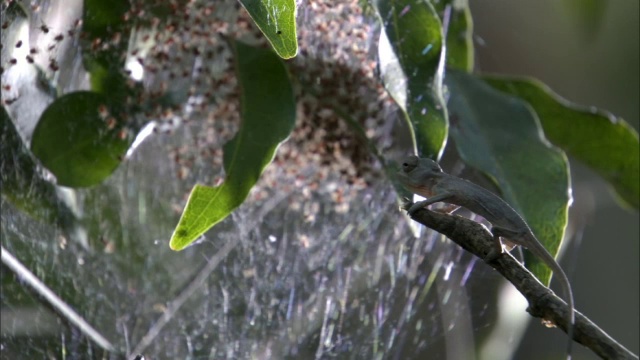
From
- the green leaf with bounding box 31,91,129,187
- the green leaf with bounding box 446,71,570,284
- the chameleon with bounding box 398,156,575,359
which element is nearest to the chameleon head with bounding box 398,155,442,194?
the chameleon with bounding box 398,156,575,359

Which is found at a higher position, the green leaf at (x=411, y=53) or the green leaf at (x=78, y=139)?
the green leaf at (x=411, y=53)

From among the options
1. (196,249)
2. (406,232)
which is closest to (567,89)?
(406,232)

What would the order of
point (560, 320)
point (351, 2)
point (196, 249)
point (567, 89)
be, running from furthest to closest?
point (567, 89)
point (196, 249)
point (351, 2)
point (560, 320)

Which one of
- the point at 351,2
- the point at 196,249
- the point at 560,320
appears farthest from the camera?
the point at 196,249

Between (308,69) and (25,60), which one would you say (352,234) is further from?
(25,60)

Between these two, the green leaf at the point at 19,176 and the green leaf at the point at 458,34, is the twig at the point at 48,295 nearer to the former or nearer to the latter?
the green leaf at the point at 19,176

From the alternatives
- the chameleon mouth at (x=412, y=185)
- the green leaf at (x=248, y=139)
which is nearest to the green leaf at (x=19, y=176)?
the green leaf at (x=248, y=139)

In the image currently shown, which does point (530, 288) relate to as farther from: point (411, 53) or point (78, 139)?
point (78, 139)
